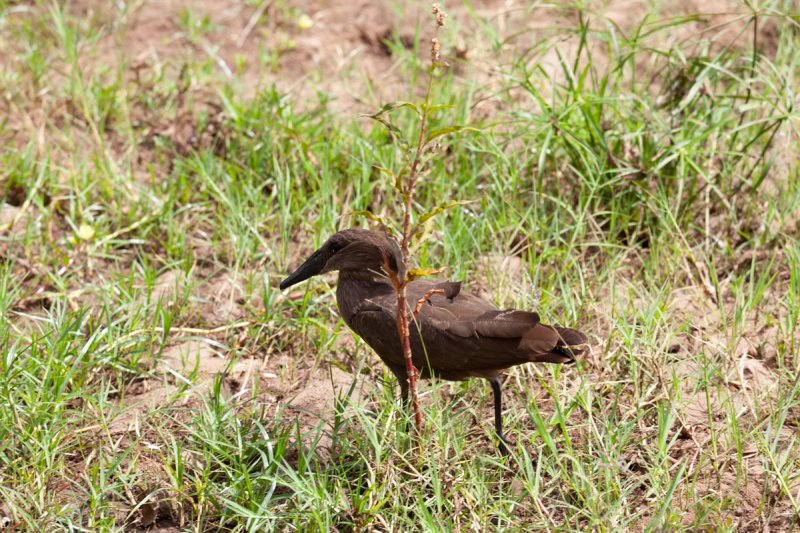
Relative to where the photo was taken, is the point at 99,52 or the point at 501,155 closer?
the point at 501,155

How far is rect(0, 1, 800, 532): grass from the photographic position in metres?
2.73

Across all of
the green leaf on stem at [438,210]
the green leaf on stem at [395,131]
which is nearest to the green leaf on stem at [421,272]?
the green leaf on stem at [438,210]

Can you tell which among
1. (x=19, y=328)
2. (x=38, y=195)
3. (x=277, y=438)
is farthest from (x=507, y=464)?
(x=38, y=195)

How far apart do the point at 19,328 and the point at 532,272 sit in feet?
7.94

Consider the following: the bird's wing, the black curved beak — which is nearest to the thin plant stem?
the bird's wing

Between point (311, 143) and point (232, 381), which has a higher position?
point (311, 143)

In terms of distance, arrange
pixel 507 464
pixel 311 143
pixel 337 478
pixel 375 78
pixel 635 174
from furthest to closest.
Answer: pixel 375 78 → pixel 311 143 → pixel 635 174 → pixel 507 464 → pixel 337 478

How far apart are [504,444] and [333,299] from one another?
4.31 ft

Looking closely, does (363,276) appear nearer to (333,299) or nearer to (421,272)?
(333,299)

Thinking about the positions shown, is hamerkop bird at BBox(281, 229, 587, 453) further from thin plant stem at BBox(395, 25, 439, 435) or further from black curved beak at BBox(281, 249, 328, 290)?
thin plant stem at BBox(395, 25, 439, 435)

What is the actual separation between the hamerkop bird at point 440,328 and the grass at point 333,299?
0.66 feet

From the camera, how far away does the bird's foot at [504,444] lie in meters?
2.89

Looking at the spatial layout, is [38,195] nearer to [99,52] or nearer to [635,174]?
[99,52]

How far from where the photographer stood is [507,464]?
295 centimetres
